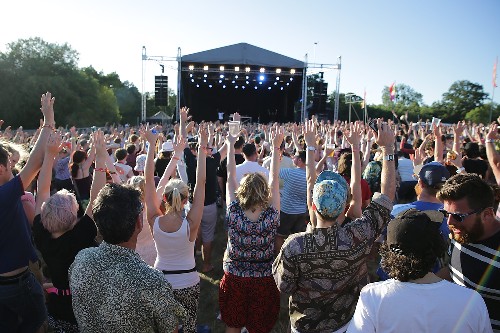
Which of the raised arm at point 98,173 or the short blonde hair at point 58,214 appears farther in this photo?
the raised arm at point 98,173

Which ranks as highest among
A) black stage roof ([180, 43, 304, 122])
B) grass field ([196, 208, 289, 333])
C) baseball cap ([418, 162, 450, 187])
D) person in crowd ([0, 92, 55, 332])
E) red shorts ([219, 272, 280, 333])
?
black stage roof ([180, 43, 304, 122])

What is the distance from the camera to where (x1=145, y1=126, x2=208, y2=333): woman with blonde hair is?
8.77 ft

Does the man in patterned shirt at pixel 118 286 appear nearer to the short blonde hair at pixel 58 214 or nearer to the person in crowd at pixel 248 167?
the short blonde hair at pixel 58 214

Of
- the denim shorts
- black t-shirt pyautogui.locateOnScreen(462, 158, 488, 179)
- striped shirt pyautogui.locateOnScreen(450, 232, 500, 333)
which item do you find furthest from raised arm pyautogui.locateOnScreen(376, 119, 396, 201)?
black t-shirt pyautogui.locateOnScreen(462, 158, 488, 179)

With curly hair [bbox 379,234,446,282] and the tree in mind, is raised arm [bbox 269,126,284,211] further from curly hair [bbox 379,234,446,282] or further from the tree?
the tree

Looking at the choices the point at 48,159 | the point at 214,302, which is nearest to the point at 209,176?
the point at 214,302

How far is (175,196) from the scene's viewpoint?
2672 mm

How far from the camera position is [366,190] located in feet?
13.4

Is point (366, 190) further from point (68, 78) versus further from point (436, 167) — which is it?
point (68, 78)

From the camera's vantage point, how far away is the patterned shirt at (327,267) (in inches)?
78.2

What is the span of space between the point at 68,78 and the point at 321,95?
2719 cm

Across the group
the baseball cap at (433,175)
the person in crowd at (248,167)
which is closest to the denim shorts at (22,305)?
the person in crowd at (248,167)

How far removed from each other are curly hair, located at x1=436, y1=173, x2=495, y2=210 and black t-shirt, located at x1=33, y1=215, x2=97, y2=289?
2130 mm

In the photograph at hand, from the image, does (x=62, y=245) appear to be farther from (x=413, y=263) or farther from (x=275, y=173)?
(x=413, y=263)
